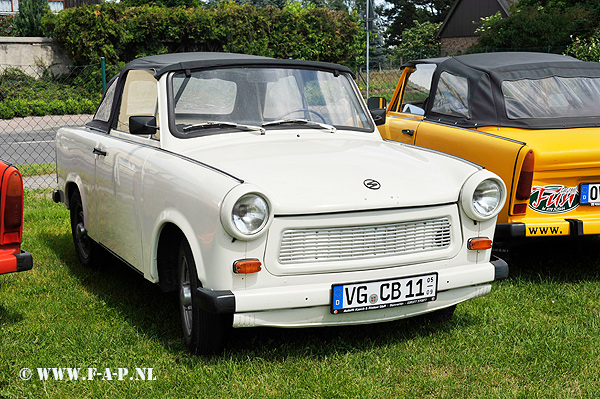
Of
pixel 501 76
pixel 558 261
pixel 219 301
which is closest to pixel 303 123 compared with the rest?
pixel 219 301

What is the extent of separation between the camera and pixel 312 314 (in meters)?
3.40

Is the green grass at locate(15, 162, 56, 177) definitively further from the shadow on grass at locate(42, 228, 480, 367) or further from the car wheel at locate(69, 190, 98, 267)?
the shadow on grass at locate(42, 228, 480, 367)

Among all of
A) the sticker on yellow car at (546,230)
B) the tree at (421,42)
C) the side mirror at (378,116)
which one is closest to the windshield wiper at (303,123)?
the side mirror at (378,116)

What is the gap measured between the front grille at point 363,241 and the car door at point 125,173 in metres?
1.19

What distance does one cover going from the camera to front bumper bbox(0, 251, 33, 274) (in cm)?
375

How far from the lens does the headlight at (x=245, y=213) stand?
3168 mm

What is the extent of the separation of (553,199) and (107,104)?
3510 millimetres

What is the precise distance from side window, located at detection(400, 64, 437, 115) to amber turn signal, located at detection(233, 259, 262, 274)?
3.85 metres

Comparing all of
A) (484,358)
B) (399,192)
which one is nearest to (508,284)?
(484,358)

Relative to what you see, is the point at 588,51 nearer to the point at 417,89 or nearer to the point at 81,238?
the point at 417,89

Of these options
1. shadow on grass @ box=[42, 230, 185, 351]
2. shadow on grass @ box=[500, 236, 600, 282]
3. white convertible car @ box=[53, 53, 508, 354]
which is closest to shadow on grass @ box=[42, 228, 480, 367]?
shadow on grass @ box=[42, 230, 185, 351]

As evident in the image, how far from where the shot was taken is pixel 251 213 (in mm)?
3252

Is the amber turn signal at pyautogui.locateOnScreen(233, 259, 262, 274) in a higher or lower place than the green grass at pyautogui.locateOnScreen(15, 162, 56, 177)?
higher

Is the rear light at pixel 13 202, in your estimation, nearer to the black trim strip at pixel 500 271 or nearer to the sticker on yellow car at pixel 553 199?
the black trim strip at pixel 500 271
